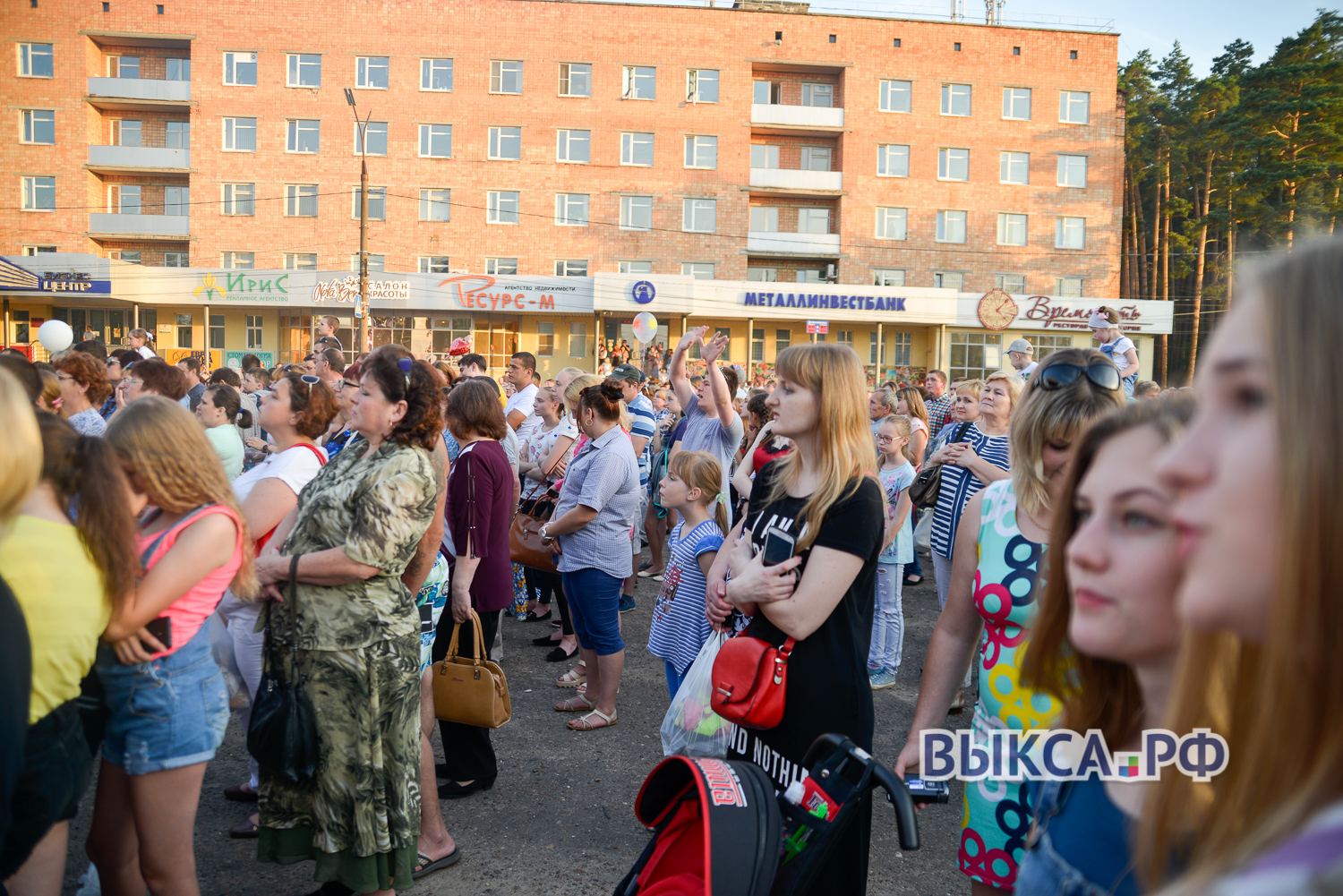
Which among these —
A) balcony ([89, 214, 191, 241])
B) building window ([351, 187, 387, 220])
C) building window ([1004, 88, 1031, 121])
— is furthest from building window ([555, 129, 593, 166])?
building window ([1004, 88, 1031, 121])

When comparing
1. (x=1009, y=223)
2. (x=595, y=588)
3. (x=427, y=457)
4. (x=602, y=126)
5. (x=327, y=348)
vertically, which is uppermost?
(x=602, y=126)

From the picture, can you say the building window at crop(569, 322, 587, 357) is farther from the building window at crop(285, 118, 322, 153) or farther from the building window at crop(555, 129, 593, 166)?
the building window at crop(285, 118, 322, 153)

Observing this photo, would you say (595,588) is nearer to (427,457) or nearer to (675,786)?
(427,457)

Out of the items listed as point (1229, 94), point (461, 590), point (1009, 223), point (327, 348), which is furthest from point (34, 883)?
point (1229, 94)

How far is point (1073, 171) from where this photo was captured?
39531 mm

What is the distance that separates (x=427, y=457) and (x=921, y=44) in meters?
42.0

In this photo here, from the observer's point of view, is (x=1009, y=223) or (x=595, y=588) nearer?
(x=595, y=588)

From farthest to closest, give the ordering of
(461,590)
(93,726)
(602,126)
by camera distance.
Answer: (602,126)
(461,590)
(93,726)

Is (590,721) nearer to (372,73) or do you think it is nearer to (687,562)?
(687,562)

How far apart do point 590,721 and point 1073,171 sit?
42.3 metres

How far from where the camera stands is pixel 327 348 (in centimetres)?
859

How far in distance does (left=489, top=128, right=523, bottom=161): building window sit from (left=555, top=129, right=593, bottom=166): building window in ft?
5.56

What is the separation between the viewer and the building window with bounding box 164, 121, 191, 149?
3816 centimetres

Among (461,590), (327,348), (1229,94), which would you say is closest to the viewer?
(461,590)
